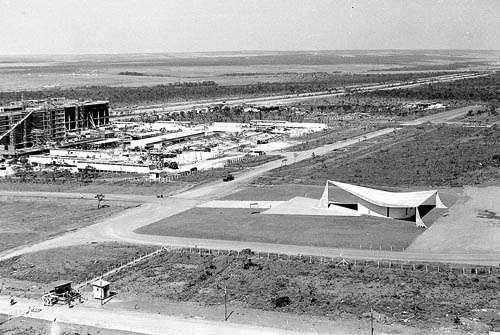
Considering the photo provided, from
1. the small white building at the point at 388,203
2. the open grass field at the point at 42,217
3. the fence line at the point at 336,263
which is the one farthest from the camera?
the small white building at the point at 388,203

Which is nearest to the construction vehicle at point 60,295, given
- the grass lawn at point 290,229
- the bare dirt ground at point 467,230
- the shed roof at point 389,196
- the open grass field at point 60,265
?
the open grass field at point 60,265

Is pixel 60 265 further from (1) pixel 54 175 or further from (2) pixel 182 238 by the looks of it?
(1) pixel 54 175

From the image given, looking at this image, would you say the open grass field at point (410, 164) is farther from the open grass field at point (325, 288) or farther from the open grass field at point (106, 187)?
the open grass field at point (325, 288)

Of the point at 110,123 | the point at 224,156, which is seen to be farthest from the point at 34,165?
the point at 110,123

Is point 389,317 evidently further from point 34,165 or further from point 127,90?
point 127,90

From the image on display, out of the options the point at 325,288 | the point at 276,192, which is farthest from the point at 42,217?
the point at 325,288

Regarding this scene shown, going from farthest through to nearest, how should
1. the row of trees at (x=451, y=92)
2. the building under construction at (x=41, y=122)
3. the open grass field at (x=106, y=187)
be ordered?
the row of trees at (x=451, y=92) → the building under construction at (x=41, y=122) → the open grass field at (x=106, y=187)

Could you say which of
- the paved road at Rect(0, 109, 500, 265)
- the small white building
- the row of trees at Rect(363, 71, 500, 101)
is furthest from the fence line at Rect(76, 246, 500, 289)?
the row of trees at Rect(363, 71, 500, 101)
